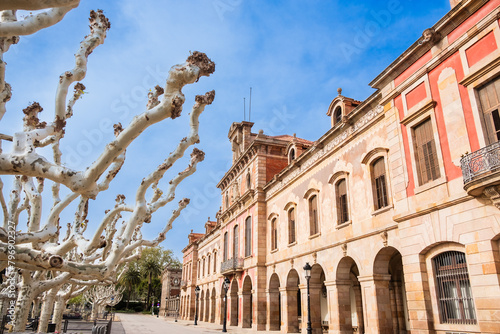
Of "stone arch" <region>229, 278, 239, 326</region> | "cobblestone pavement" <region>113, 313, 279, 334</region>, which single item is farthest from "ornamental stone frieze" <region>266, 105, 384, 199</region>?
"cobblestone pavement" <region>113, 313, 279, 334</region>

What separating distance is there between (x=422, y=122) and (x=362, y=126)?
148 inches

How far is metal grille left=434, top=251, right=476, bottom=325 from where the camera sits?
10.1m

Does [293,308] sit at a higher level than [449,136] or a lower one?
lower

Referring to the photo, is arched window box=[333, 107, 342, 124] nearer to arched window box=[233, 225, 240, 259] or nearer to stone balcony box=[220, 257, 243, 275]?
stone balcony box=[220, 257, 243, 275]

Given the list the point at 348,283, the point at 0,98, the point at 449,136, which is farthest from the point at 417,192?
the point at 0,98

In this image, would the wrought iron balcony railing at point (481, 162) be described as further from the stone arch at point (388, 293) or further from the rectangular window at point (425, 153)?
the stone arch at point (388, 293)

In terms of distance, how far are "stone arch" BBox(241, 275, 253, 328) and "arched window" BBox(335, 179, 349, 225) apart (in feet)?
40.2

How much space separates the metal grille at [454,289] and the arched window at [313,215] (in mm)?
8945

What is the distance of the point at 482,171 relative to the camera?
9297mm

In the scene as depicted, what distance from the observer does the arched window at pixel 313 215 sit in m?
19.9

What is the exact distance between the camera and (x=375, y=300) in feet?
45.2

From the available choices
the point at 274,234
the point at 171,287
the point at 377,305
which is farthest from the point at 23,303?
the point at 171,287

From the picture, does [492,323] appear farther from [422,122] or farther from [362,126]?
[362,126]

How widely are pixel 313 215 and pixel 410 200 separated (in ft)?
27.2
